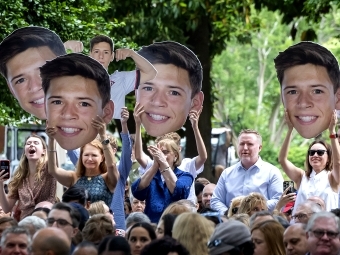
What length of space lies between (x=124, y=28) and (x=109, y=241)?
12495 millimetres

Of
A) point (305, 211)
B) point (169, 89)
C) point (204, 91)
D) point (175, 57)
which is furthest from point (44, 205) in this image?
point (204, 91)

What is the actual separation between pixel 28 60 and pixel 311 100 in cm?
302

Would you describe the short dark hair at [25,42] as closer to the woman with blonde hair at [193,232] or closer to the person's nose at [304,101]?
the person's nose at [304,101]

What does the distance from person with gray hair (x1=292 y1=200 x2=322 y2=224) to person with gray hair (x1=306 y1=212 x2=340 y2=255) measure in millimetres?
1317

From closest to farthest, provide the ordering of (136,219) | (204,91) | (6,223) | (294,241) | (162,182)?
(294,241), (6,223), (136,219), (162,182), (204,91)

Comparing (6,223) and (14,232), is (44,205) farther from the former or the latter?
(14,232)

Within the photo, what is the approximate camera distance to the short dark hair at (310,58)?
42.0 ft

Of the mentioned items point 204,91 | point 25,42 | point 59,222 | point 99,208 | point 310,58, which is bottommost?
point 59,222

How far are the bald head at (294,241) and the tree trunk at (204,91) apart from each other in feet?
34.8

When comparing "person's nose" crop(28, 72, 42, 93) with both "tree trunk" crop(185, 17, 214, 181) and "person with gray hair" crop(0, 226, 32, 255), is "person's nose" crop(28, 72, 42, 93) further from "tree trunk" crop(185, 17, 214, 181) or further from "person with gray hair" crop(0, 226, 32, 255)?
"tree trunk" crop(185, 17, 214, 181)

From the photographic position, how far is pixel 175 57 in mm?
13180

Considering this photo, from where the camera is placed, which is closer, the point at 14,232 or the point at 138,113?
the point at 14,232

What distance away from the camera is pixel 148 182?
13.1m

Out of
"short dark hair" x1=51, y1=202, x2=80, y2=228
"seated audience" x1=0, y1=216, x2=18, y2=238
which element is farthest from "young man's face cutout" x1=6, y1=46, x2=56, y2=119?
"short dark hair" x1=51, y1=202, x2=80, y2=228
